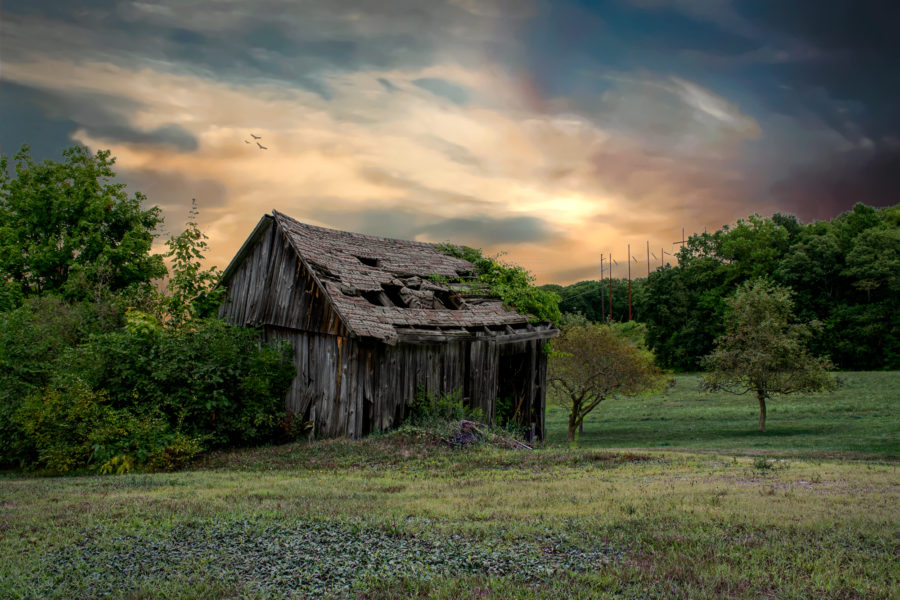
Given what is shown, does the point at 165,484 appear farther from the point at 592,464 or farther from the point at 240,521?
the point at 592,464

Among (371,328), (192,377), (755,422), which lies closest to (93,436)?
(192,377)

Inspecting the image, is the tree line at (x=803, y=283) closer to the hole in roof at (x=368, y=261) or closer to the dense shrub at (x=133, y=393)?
the hole in roof at (x=368, y=261)

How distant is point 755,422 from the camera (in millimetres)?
37312

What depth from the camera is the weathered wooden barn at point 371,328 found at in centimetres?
1773

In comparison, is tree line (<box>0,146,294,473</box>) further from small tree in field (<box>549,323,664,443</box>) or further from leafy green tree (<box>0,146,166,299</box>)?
small tree in field (<box>549,323,664,443</box>)

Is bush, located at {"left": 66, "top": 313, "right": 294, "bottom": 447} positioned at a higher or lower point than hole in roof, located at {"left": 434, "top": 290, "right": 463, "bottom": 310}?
lower

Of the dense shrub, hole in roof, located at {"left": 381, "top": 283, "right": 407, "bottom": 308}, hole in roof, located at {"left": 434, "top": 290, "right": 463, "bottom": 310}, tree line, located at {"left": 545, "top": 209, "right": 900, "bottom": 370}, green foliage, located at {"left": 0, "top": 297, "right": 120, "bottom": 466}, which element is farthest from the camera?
tree line, located at {"left": 545, "top": 209, "right": 900, "bottom": 370}

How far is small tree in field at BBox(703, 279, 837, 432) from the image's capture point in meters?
33.7

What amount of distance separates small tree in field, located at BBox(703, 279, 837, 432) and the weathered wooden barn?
16198 millimetres

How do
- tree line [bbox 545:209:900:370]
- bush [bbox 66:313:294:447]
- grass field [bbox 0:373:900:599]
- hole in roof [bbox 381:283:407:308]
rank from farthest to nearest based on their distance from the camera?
1. tree line [bbox 545:209:900:370]
2. hole in roof [bbox 381:283:407:308]
3. bush [bbox 66:313:294:447]
4. grass field [bbox 0:373:900:599]

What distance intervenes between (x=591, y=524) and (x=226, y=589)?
424 centimetres

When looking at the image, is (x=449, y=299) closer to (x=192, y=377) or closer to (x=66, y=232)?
(x=192, y=377)

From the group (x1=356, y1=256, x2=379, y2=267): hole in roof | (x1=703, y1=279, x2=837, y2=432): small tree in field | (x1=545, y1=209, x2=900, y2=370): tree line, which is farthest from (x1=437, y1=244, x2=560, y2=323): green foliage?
(x1=545, y1=209, x2=900, y2=370): tree line

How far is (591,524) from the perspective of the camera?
26.8 ft
